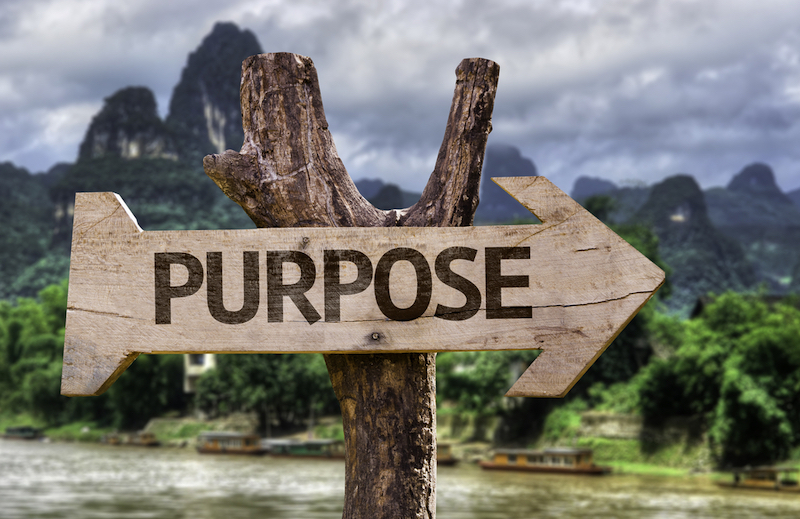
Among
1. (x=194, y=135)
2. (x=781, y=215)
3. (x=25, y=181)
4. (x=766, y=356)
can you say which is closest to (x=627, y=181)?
(x=766, y=356)

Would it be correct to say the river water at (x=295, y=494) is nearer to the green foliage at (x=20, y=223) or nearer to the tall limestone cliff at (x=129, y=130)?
the green foliage at (x=20, y=223)

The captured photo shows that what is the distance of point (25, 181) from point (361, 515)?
477 ft

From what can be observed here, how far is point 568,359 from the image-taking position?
2217 millimetres

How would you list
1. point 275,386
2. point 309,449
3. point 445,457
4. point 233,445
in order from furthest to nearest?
1. point 275,386
2. point 233,445
3. point 309,449
4. point 445,457

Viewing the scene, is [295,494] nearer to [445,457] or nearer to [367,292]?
[445,457]

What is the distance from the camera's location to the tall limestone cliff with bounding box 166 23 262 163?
125919 millimetres

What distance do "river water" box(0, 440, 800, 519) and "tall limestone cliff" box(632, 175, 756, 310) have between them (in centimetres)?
5172

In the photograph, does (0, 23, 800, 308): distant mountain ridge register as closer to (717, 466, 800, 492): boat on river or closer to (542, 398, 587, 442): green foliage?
(542, 398, 587, 442): green foliage

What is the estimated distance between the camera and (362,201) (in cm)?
258

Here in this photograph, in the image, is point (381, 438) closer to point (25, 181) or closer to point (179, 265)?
point (179, 265)

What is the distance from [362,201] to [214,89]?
13117 cm

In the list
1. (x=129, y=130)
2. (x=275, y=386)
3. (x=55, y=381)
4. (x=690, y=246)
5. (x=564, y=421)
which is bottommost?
(x=564, y=421)

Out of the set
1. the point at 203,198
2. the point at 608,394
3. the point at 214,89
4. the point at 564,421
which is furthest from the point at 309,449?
the point at 214,89

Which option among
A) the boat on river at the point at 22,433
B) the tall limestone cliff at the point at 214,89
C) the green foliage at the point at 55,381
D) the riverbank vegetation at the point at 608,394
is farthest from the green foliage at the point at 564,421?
the tall limestone cliff at the point at 214,89
